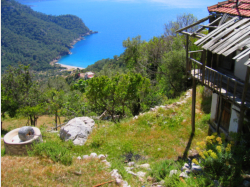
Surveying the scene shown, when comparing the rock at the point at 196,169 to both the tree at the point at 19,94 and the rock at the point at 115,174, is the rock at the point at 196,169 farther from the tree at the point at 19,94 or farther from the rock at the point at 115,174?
the tree at the point at 19,94

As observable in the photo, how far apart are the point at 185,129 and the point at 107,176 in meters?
6.03

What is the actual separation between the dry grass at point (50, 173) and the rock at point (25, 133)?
1751 millimetres

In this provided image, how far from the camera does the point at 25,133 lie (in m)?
10.2

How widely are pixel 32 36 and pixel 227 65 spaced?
169619 mm

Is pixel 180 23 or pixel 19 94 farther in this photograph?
pixel 180 23

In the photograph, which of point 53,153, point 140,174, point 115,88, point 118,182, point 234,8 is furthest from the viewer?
point 115,88

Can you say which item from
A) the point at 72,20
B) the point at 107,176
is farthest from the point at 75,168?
the point at 72,20

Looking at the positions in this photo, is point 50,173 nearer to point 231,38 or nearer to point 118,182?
point 118,182

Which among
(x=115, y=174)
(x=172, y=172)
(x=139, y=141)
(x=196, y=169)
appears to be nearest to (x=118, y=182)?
(x=115, y=174)

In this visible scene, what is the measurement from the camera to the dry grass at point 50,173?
7059 mm

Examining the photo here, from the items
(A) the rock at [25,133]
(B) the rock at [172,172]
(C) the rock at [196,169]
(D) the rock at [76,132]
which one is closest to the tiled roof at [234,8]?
(C) the rock at [196,169]

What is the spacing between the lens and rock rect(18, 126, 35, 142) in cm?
1014

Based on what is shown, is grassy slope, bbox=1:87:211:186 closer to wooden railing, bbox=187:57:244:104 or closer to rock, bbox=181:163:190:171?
rock, bbox=181:163:190:171

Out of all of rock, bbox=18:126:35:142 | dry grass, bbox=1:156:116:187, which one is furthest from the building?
rock, bbox=18:126:35:142
